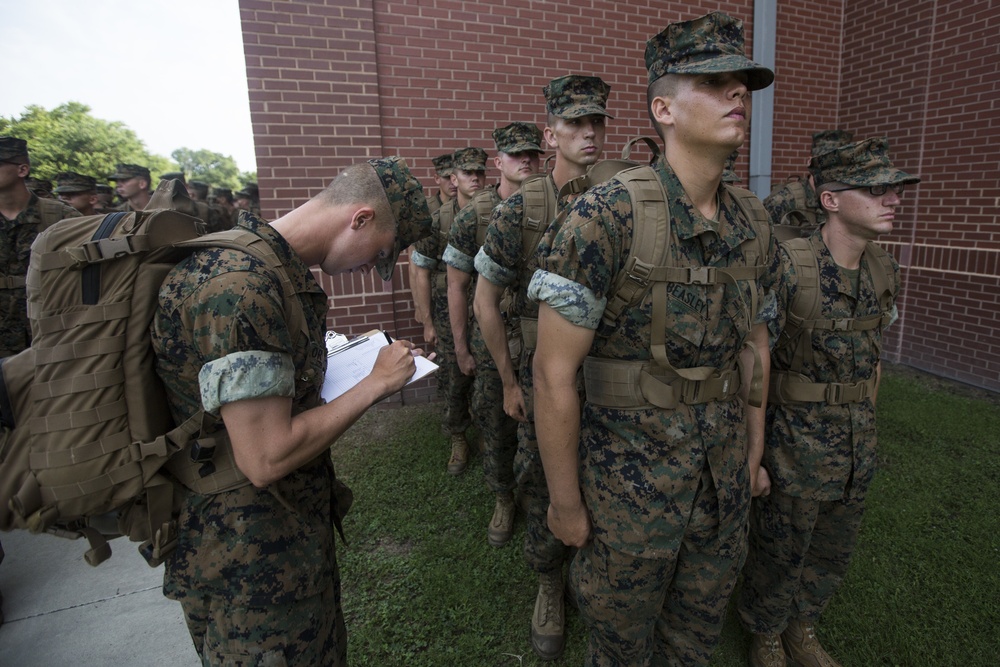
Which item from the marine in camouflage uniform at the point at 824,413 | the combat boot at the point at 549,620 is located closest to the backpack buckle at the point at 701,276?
the marine in camouflage uniform at the point at 824,413

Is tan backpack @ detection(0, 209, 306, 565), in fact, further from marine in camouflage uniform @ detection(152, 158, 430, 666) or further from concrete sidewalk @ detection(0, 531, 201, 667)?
concrete sidewalk @ detection(0, 531, 201, 667)

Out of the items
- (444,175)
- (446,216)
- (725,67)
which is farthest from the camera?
(444,175)

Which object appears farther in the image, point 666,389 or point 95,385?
point 666,389

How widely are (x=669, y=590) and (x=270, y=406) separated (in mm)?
1439

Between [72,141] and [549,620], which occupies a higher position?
[72,141]

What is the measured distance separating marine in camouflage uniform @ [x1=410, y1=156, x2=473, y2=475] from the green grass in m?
0.22

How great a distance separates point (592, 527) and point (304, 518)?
91 centimetres

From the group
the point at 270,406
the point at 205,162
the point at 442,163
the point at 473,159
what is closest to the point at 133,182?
the point at 442,163

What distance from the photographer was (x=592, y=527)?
1810 mm

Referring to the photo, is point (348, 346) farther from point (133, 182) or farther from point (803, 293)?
point (133, 182)

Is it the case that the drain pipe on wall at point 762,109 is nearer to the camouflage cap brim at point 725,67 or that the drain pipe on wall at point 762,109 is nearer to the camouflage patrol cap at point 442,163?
the camouflage patrol cap at point 442,163

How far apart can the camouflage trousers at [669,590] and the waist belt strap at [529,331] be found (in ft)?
3.47

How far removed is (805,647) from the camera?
2.42 meters

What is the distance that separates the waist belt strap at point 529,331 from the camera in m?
2.63
